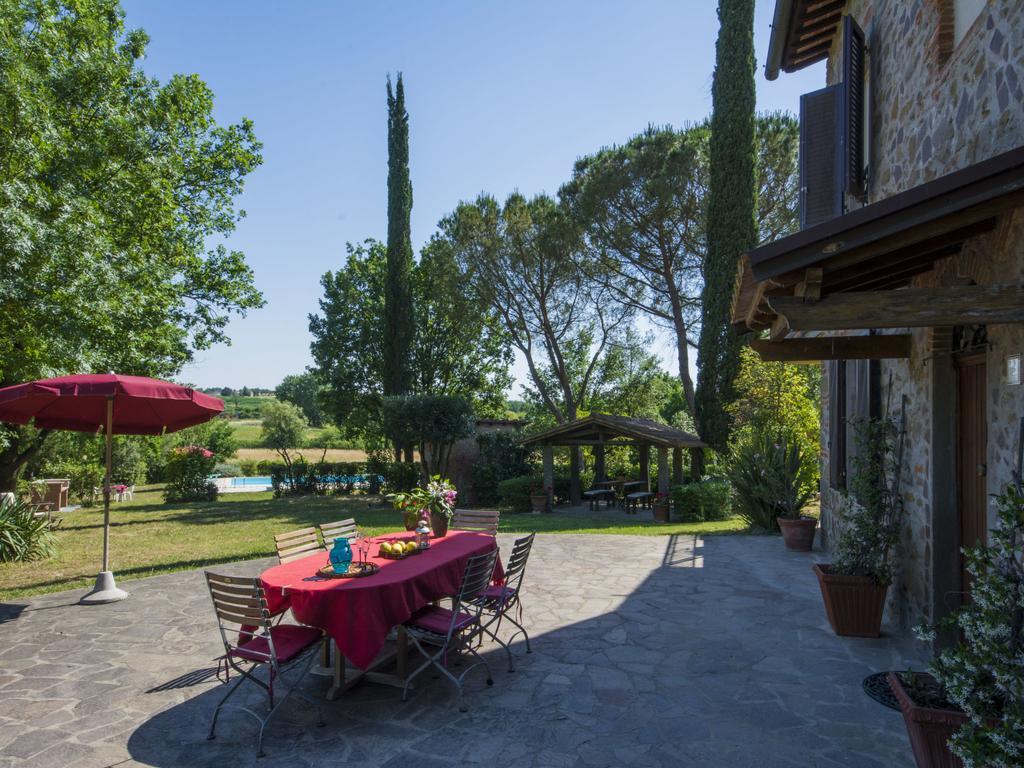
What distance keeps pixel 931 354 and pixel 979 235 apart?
0.97 metres

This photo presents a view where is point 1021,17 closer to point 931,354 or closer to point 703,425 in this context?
point 931,354

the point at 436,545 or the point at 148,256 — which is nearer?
the point at 436,545

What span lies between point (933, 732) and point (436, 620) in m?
2.93

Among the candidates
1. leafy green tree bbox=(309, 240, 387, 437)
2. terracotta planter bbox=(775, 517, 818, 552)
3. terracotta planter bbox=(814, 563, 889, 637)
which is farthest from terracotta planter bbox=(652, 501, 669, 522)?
leafy green tree bbox=(309, 240, 387, 437)

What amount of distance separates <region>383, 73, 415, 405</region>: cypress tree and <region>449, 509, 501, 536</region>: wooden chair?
57.8 ft

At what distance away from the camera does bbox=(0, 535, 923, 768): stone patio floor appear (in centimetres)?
353

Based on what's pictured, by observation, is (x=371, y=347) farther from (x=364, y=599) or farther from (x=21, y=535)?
(x=364, y=599)

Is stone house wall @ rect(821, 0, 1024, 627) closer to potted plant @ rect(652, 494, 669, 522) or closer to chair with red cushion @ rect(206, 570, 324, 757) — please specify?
chair with red cushion @ rect(206, 570, 324, 757)

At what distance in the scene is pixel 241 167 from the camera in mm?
16844

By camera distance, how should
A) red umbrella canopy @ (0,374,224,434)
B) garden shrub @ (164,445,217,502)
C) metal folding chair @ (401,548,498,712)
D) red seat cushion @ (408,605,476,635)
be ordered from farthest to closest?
1. garden shrub @ (164,445,217,502)
2. red umbrella canopy @ (0,374,224,434)
3. red seat cushion @ (408,605,476,635)
4. metal folding chair @ (401,548,498,712)

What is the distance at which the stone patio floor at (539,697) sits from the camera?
3.53 m

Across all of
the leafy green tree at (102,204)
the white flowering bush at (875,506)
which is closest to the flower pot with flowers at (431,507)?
the white flowering bush at (875,506)

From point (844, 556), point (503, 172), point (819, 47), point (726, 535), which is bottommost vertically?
point (726, 535)

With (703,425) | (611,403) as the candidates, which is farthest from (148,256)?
(611,403)
